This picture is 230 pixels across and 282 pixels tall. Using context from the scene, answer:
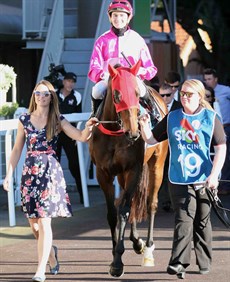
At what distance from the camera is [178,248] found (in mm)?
8477

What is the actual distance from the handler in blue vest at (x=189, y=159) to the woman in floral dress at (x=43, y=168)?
81 centimetres

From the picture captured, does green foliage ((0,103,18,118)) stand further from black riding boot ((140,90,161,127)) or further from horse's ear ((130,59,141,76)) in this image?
horse's ear ((130,59,141,76))

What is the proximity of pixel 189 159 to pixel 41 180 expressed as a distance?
4.58ft

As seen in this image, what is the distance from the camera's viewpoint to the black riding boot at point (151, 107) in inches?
386

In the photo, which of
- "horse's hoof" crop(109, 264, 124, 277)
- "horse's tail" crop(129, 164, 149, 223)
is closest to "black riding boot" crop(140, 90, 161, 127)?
"horse's tail" crop(129, 164, 149, 223)

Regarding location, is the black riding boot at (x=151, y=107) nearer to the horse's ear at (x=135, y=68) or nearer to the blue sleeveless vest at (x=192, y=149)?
the horse's ear at (x=135, y=68)

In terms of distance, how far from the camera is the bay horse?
8695 millimetres

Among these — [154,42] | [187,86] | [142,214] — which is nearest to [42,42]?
[154,42]

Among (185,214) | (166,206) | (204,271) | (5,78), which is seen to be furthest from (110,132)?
(5,78)

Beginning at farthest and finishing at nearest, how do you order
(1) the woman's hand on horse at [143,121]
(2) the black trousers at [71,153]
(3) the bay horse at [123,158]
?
(2) the black trousers at [71,153], (3) the bay horse at [123,158], (1) the woman's hand on horse at [143,121]

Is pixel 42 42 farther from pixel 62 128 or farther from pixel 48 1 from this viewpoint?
pixel 62 128

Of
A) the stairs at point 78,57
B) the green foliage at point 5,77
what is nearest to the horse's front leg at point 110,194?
the green foliage at point 5,77

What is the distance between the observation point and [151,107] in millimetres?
9953

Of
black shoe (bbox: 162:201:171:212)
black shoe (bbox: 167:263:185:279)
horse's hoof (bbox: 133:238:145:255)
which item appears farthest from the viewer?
black shoe (bbox: 162:201:171:212)
